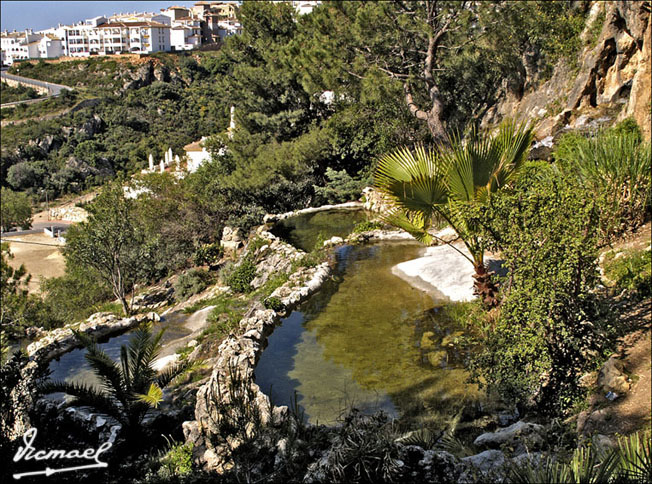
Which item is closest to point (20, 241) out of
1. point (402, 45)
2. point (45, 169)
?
point (45, 169)

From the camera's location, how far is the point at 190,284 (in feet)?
50.2

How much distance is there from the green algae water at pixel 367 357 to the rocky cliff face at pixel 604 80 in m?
6.04

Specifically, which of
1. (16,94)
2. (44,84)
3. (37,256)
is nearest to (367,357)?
(37,256)

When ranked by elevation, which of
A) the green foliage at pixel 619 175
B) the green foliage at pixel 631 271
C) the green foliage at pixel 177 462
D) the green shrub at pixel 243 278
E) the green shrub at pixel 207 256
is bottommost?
the green shrub at pixel 207 256

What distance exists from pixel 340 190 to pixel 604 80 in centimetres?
1021

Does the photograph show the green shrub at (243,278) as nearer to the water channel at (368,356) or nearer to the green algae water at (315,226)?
the green algae water at (315,226)

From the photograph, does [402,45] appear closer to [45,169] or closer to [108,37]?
[45,169]

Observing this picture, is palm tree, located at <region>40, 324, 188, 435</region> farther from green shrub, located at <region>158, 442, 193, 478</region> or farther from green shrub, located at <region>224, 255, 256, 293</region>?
green shrub, located at <region>224, 255, 256, 293</region>

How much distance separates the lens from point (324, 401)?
6559 mm

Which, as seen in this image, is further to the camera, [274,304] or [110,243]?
[110,243]

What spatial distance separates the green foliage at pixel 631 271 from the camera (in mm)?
6883

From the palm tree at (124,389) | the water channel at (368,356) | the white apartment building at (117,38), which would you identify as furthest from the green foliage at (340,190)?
the white apartment building at (117,38)

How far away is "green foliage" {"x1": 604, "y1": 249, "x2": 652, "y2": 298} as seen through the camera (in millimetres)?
6883

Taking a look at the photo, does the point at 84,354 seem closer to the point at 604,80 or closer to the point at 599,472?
the point at 599,472
